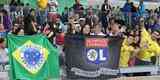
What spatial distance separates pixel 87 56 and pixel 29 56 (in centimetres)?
169

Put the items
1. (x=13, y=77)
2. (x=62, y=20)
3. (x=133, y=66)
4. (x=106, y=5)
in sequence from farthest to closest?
(x=106, y=5), (x=62, y=20), (x=133, y=66), (x=13, y=77)

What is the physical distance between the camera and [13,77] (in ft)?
41.3

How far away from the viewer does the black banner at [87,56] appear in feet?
43.2

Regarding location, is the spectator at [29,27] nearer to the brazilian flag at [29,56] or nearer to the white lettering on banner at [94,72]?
the brazilian flag at [29,56]

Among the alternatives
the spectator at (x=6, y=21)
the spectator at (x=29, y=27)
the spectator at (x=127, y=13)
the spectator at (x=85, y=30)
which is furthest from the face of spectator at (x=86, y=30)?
the spectator at (x=127, y=13)

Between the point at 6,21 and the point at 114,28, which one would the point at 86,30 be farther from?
the point at 6,21

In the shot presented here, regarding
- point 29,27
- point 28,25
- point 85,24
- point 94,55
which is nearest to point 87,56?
point 94,55

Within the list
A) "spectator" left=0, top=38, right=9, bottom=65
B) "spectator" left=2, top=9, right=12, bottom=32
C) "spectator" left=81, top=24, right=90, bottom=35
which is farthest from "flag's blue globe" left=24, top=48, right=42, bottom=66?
"spectator" left=2, top=9, right=12, bottom=32

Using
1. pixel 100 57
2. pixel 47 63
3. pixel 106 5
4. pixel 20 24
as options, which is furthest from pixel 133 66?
pixel 106 5

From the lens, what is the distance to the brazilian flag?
12523 mm

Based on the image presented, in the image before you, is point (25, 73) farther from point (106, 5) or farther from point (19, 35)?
point (106, 5)

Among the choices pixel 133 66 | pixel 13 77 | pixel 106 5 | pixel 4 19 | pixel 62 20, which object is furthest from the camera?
pixel 106 5

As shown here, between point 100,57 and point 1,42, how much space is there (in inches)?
111

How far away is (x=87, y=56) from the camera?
1323 cm
